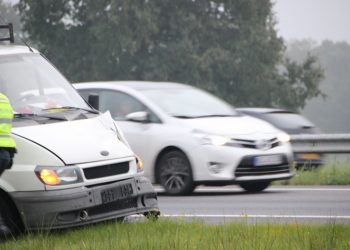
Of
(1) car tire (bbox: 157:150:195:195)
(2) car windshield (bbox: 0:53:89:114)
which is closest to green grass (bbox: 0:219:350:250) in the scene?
(2) car windshield (bbox: 0:53:89:114)

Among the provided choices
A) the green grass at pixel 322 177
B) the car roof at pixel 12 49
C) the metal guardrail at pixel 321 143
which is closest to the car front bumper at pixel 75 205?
the car roof at pixel 12 49

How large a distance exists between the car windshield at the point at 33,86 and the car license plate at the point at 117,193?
1186 mm

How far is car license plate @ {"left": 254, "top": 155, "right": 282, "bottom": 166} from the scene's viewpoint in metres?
16.2

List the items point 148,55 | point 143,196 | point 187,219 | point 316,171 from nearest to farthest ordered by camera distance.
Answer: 1. point 143,196
2. point 187,219
3. point 316,171
4. point 148,55

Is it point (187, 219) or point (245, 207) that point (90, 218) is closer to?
point (187, 219)

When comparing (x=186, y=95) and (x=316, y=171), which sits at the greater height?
(x=186, y=95)

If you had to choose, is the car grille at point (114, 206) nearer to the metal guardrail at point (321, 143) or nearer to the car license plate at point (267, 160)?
the car license plate at point (267, 160)

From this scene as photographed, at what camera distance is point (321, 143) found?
21094 millimetres

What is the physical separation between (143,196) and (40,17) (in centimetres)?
5164

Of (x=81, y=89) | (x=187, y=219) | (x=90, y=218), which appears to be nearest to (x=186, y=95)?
(x=81, y=89)

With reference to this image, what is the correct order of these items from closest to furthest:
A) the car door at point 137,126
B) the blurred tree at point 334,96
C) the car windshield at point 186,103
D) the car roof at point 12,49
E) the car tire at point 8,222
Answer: the car tire at point 8,222
the car roof at point 12,49
the car door at point 137,126
the car windshield at point 186,103
the blurred tree at point 334,96

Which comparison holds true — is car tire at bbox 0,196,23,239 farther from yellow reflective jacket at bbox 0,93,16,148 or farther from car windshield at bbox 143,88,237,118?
car windshield at bbox 143,88,237,118

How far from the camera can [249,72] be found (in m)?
61.8

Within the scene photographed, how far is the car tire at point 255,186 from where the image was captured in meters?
16.9
